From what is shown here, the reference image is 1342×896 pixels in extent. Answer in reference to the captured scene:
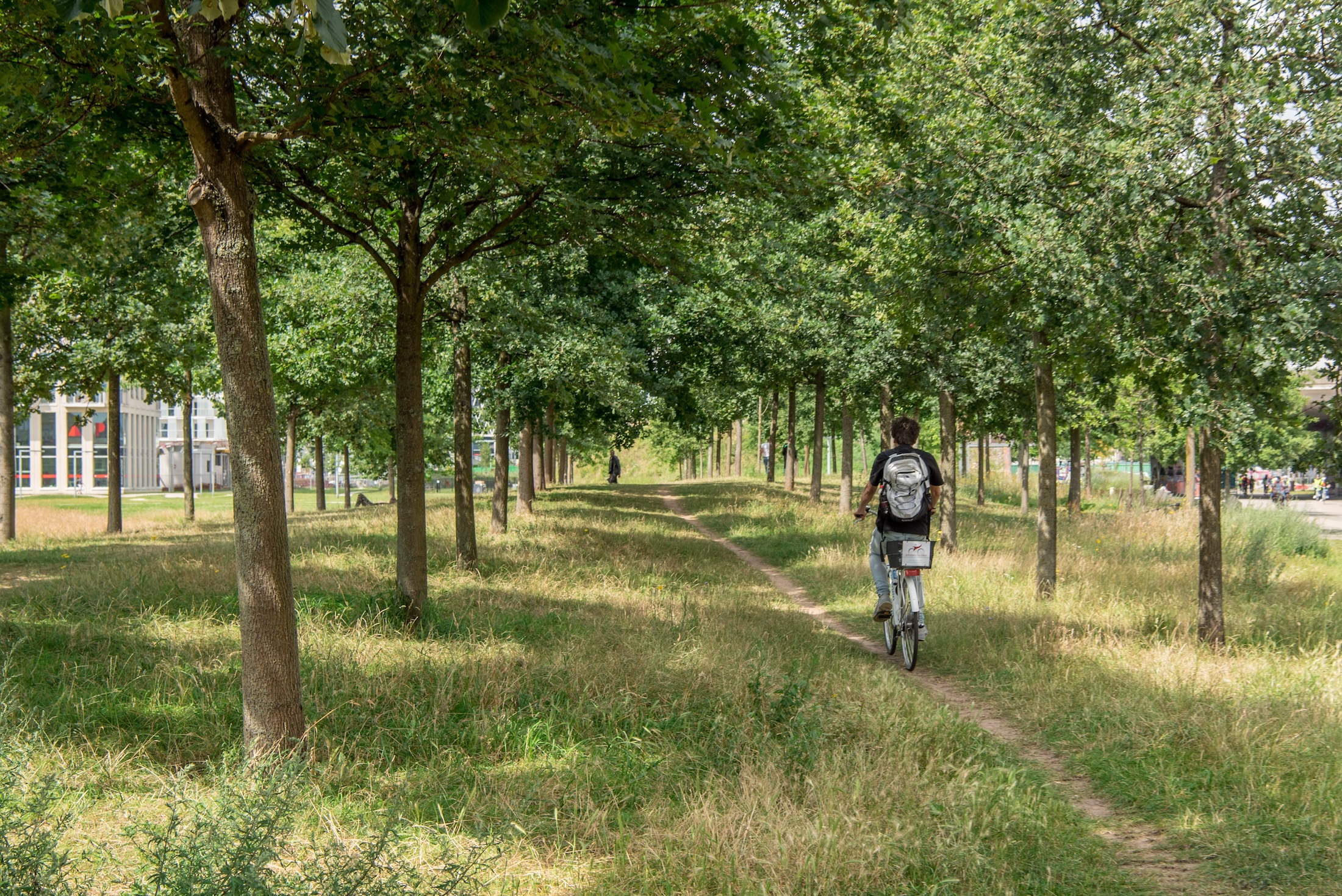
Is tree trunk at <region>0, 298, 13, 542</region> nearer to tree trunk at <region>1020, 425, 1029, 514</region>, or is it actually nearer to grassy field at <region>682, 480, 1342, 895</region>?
grassy field at <region>682, 480, 1342, 895</region>

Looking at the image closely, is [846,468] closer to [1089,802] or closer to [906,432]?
[906,432]

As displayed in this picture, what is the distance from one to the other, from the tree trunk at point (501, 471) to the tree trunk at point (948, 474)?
25.2 ft

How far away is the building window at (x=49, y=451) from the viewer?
7681 centimetres

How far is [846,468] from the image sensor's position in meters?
24.4

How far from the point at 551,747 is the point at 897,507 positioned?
4.13 metres

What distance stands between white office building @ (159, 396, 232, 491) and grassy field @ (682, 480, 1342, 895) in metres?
84.2

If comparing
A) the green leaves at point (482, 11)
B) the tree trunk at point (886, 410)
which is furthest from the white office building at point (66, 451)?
the green leaves at point (482, 11)

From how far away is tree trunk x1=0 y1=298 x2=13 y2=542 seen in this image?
1695 centimetres

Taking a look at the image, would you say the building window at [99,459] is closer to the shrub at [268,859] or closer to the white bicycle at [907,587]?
the white bicycle at [907,587]

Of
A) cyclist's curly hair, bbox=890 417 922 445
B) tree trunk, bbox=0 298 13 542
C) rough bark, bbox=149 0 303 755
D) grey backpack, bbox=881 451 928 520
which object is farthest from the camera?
tree trunk, bbox=0 298 13 542

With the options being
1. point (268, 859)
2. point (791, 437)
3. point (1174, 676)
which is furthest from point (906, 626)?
point (791, 437)

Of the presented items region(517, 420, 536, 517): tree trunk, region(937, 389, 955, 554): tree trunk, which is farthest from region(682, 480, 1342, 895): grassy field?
region(517, 420, 536, 517): tree trunk

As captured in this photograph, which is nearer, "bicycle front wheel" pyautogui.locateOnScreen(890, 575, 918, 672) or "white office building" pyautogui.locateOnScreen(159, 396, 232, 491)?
"bicycle front wheel" pyautogui.locateOnScreen(890, 575, 918, 672)

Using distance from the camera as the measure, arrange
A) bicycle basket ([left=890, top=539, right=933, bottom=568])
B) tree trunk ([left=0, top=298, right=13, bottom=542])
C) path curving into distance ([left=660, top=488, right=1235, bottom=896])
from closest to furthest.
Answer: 1. path curving into distance ([left=660, top=488, right=1235, bottom=896])
2. bicycle basket ([left=890, top=539, right=933, bottom=568])
3. tree trunk ([left=0, top=298, right=13, bottom=542])
